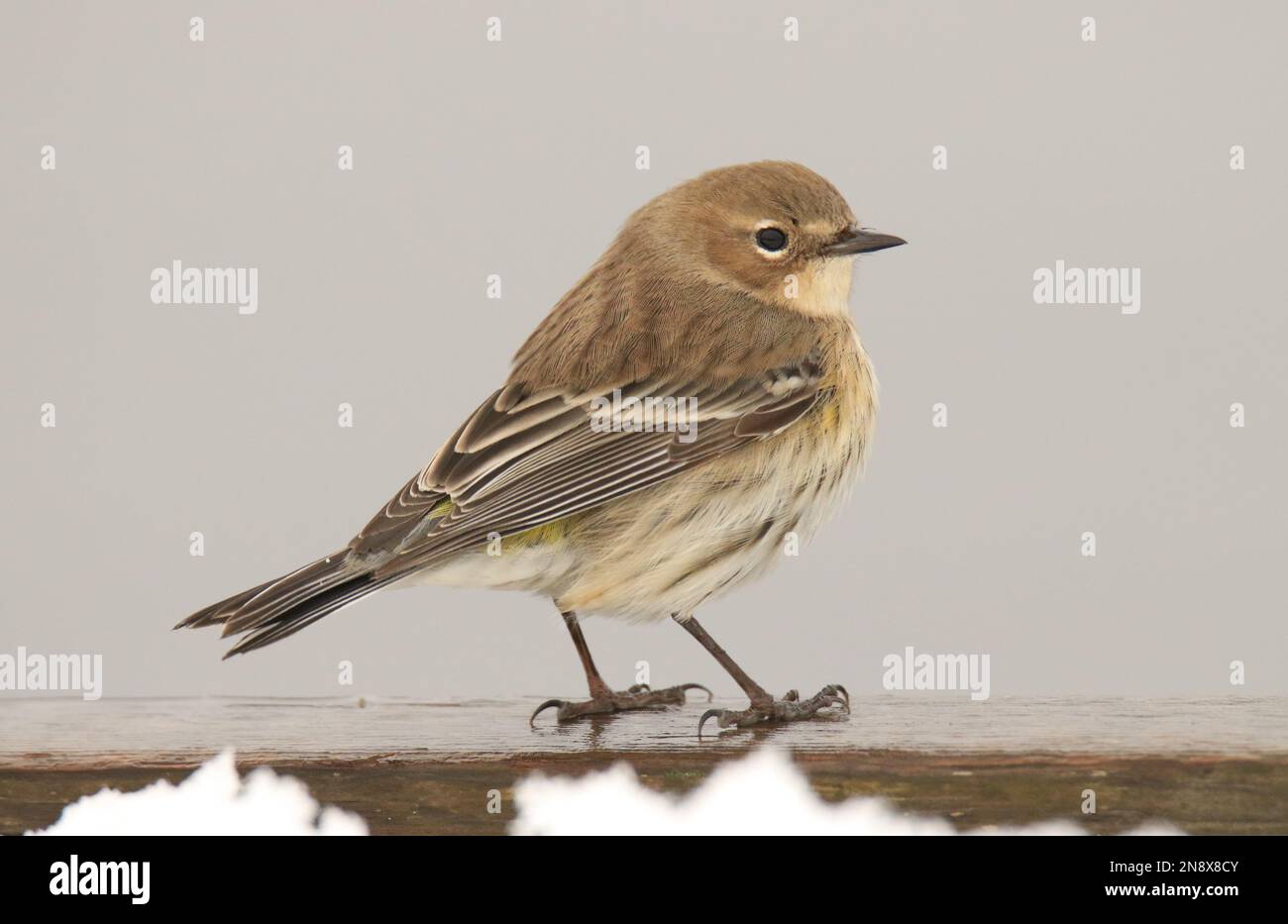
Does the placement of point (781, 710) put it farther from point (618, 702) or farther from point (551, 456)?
point (551, 456)

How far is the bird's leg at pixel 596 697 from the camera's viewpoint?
4.82 metres

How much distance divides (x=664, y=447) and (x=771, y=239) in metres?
0.99

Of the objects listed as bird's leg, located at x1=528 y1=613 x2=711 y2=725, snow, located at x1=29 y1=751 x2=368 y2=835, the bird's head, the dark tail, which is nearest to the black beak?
the bird's head

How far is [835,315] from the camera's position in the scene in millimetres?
5383

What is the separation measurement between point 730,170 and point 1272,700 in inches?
98.6

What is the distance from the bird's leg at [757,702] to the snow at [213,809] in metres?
1.30

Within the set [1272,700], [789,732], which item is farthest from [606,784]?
[1272,700]

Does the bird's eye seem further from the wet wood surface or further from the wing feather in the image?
the wet wood surface

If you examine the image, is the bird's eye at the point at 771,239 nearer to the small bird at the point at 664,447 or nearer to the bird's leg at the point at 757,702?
the small bird at the point at 664,447

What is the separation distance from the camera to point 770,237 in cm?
529

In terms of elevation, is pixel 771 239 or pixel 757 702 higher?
pixel 771 239

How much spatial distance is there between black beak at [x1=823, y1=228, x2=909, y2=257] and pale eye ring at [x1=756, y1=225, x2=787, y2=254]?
0.15 metres
